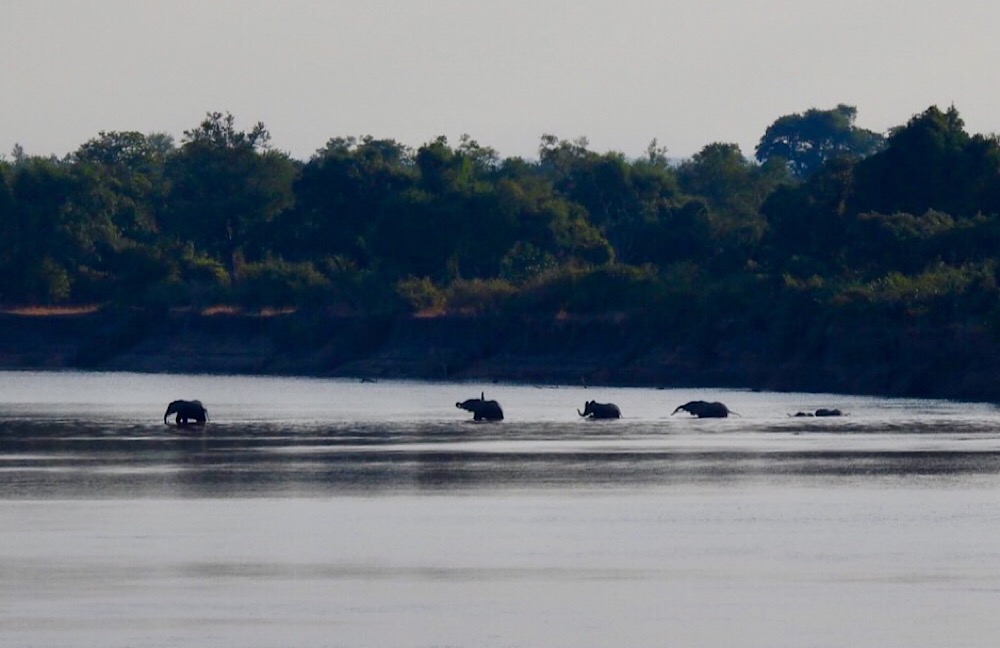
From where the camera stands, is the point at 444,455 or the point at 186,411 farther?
the point at 186,411

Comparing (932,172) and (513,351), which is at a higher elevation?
(932,172)

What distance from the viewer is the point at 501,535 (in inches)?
1145

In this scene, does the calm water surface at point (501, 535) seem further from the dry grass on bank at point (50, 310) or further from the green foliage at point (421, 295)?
the dry grass on bank at point (50, 310)

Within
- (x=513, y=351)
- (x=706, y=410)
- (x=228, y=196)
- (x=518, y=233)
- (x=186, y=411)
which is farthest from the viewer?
(x=228, y=196)

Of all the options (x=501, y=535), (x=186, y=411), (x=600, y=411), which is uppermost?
(x=600, y=411)

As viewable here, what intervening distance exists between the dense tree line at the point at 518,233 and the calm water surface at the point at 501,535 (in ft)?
101

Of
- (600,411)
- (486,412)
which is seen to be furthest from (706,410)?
(486,412)

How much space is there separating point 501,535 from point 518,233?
8882 cm

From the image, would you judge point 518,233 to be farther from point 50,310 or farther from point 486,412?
point 486,412

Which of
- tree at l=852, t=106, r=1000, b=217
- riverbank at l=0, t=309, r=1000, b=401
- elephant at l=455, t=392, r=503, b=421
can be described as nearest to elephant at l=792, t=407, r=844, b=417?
elephant at l=455, t=392, r=503, b=421

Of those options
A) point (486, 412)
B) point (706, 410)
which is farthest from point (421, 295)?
point (486, 412)

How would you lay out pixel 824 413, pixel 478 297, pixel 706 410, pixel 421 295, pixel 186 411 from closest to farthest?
pixel 186 411 < pixel 706 410 < pixel 824 413 < pixel 478 297 < pixel 421 295

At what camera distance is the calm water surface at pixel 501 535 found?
70.8ft

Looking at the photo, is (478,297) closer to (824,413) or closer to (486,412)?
(824,413)
